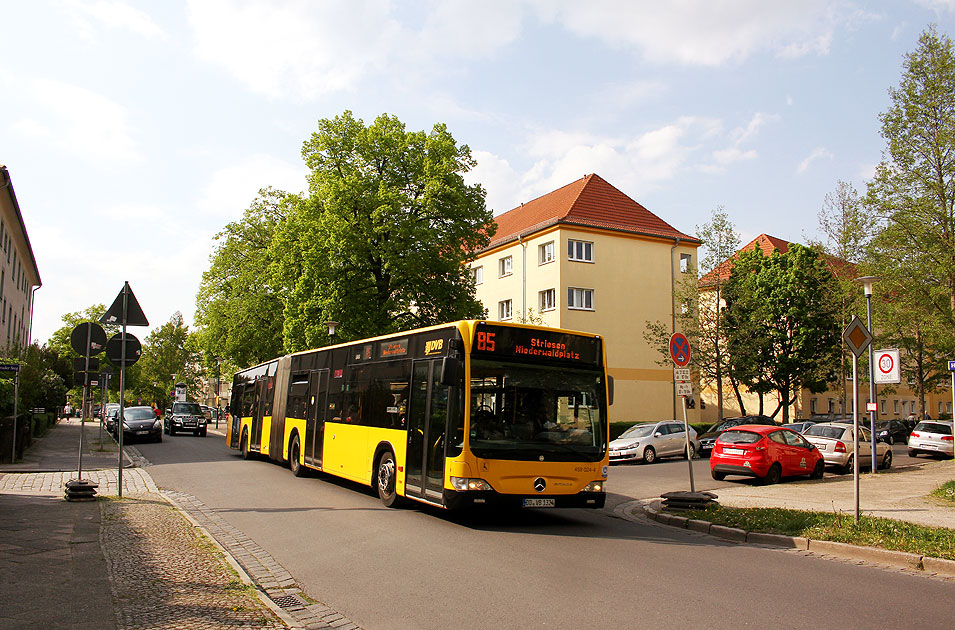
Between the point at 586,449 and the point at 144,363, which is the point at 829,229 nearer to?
the point at 586,449

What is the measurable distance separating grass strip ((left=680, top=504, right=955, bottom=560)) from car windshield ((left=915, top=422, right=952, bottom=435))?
22.1 m

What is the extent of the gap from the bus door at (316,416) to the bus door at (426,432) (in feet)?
16.6

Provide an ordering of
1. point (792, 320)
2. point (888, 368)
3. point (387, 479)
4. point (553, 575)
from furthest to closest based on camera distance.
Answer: point (792, 320), point (888, 368), point (387, 479), point (553, 575)

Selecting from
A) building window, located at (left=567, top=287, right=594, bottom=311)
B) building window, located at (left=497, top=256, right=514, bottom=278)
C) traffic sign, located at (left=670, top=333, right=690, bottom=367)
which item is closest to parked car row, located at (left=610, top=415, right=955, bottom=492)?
traffic sign, located at (left=670, top=333, right=690, bottom=367)

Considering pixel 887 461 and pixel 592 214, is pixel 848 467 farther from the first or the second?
pixel 592 214

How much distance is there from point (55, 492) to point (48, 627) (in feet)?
34.5

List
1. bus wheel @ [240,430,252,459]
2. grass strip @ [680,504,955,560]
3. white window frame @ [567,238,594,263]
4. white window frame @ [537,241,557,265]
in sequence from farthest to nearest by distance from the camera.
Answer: white window frame @ [537,241,557,265]
white window frame @ [567,238,594,263]
bus wheel @ [240,430,252,459]
grass strip @ [680,504,955,560]

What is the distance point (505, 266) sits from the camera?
47.5 metres

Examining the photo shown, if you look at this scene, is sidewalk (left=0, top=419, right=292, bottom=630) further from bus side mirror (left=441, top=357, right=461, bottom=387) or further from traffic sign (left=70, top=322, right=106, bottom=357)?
bus side mirror (left=441, top=357, right=461, bottom=387)

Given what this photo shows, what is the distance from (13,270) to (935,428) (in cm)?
4910

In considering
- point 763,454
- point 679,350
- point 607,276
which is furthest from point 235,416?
point 607,276

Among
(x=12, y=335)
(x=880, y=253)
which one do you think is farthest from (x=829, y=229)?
(x=12, y=335)

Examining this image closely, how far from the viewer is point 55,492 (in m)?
14.1

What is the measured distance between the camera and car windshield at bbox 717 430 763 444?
18703mm
